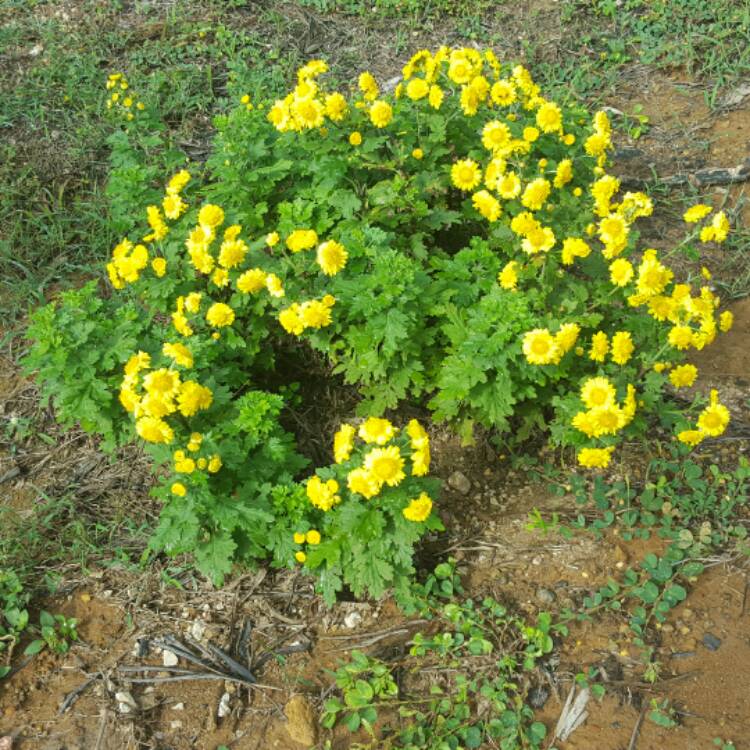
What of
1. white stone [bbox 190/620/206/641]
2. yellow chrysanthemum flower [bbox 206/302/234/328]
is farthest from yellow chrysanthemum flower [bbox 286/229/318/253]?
white stone [bbox 190/620/206/641]

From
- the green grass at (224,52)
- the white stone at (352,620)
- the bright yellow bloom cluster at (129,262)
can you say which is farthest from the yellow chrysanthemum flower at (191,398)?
the green grass at (224,52)

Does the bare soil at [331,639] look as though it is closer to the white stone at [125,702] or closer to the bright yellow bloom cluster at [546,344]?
the white stone at [125,702]

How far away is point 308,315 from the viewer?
9.21 ft

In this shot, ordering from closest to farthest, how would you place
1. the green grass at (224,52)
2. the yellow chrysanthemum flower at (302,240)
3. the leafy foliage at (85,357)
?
the leafy foliage at (85,357) → the yellow chrysanthemum flower at (302,240) → the green grass at (224,52)

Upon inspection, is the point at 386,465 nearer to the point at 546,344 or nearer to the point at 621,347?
the point at 546,344

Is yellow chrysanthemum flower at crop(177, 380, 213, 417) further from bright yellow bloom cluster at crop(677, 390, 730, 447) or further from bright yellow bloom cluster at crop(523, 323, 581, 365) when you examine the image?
bright yellow bloom cluster at crop(677, 390, 730, 447)

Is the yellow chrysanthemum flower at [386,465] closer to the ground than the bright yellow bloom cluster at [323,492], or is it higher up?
higher up

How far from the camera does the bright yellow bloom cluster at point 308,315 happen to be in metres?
2.81

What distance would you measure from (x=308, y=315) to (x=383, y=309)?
274 millimetres

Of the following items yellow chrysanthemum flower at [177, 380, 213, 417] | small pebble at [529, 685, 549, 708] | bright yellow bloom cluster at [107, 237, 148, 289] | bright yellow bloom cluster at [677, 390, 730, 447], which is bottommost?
small pebble at [529, 685, 549, 708]

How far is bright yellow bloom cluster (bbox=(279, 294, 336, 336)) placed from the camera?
2807 millimetres

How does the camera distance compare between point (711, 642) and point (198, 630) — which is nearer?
point (711, 642)

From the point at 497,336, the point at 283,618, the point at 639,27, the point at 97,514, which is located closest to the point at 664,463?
the point at 497,336

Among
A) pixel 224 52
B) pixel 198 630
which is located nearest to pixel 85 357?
pixel 198 630
